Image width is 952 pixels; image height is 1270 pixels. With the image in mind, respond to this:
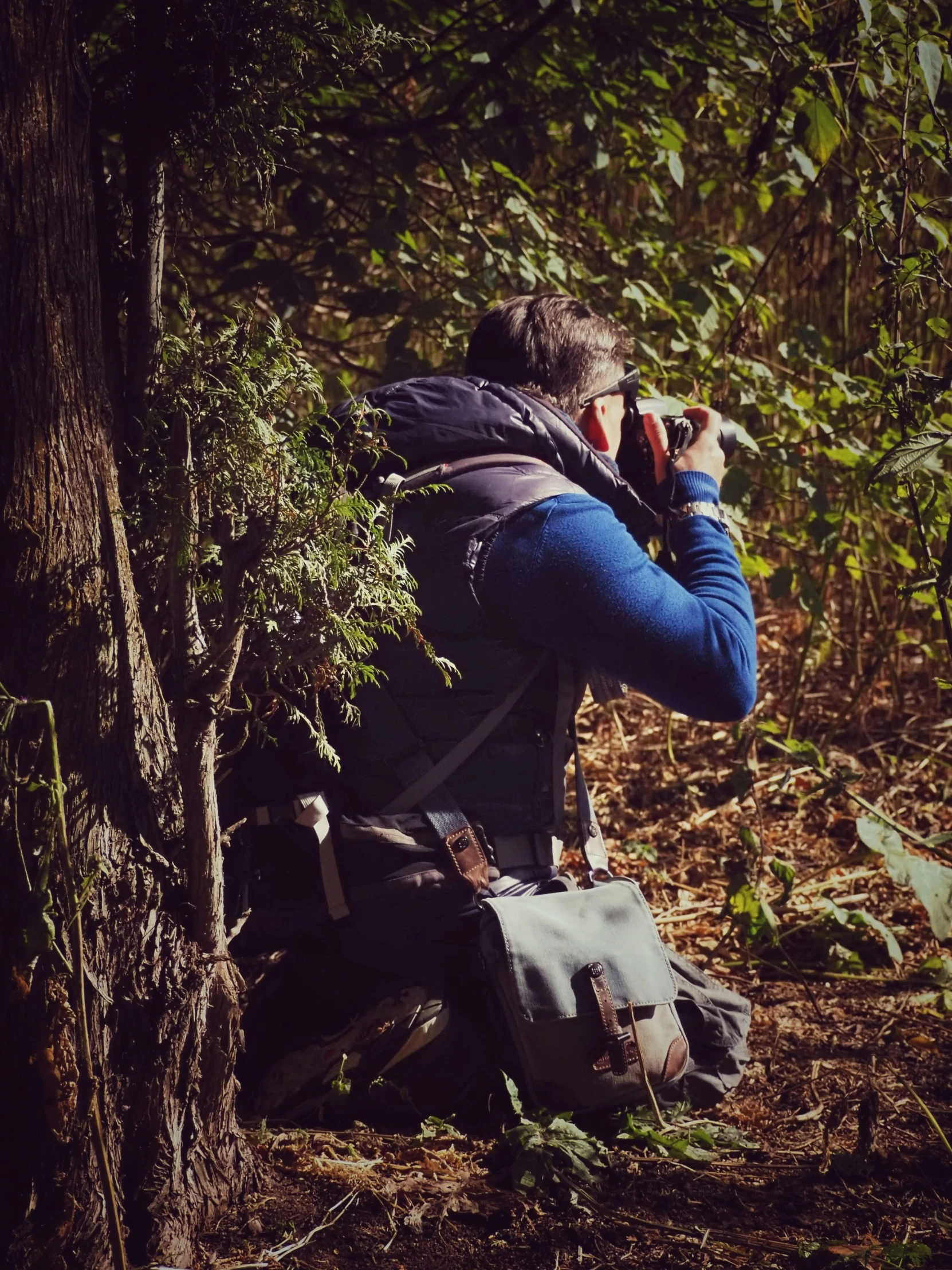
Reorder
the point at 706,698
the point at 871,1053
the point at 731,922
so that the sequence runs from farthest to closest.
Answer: the point at 731,922 → the point at 871,1053 → the point at 706,698

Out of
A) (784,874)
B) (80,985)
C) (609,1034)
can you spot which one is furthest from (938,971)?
(80,985)

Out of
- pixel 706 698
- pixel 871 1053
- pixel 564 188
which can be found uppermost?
pixel 564 188

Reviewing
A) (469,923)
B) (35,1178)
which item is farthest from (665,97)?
(35,1178)

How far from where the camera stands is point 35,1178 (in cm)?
125

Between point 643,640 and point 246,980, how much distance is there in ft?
2.83

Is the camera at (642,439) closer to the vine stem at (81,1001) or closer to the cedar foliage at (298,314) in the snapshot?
the cedar foliage at (298,314)

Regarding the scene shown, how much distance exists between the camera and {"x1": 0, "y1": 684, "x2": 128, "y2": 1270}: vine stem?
1.18 m

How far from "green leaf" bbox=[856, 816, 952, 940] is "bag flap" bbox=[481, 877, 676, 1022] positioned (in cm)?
46

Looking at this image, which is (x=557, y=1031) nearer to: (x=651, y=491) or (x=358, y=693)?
(x=358, y=693)

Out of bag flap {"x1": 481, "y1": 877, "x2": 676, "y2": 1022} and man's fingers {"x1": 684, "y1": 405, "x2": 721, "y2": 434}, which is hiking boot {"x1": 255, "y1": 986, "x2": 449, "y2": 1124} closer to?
bag flap {"x1": 481, "y1": 877, "x2": 676, "y2": 1022}

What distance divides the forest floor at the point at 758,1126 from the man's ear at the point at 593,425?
2.94 feet

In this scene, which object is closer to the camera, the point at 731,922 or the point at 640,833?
the point at 731,922

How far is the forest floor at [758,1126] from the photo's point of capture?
1.44 m

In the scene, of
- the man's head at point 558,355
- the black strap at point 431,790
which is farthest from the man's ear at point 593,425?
the black strap at point 431,790
